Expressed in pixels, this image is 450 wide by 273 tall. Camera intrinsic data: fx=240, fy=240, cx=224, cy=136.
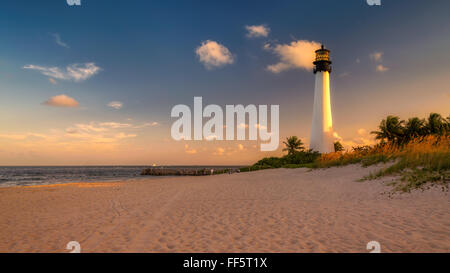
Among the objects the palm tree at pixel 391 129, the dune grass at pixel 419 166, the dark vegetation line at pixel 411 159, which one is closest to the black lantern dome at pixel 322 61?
the palm tree at pixel 391 129

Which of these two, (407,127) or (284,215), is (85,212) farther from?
(407,127)

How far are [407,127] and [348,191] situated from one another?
39.3 metres

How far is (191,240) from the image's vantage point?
5859mm

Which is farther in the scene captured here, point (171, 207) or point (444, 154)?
point (444, 154)

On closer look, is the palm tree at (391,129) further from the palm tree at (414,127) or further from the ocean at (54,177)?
the ocean at (54,177)

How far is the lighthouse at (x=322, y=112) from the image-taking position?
40406 mm

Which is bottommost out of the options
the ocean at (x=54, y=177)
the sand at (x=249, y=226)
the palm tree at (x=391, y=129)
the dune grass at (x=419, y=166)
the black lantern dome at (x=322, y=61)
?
the ocean at (x=54, y=177)

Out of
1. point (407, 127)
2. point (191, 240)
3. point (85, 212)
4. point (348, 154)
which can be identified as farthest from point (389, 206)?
point (407, 127)

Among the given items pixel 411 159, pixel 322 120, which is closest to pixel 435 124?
pixel 322 120

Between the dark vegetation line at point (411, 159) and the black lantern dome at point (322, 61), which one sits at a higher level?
the black lantern dome at point (322, 61)

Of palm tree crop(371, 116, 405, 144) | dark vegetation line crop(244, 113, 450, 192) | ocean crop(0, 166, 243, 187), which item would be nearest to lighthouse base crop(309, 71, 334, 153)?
palm tree crop(371, 116, 405, 144)

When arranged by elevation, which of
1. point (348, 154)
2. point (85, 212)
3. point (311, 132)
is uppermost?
point (311, 132)

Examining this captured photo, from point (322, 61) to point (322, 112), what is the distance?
9135mm
